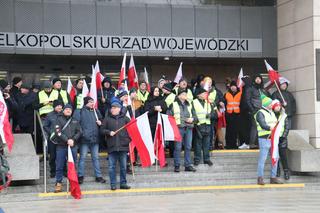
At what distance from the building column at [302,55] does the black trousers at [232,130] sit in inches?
60.6

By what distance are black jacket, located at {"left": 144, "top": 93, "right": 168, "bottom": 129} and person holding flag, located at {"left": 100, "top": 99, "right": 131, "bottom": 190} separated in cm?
150

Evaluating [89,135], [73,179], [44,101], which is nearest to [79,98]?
[44,101]

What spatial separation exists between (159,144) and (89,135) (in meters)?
1.74

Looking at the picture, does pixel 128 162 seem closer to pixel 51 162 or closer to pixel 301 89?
pixel 51 162

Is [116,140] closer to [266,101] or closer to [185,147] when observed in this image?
[185,147]

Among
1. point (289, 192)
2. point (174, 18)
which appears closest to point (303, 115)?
point (289, 192)

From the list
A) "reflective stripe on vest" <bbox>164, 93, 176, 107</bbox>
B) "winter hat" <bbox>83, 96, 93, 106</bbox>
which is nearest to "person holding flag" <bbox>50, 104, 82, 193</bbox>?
"winter hat" <bbox>83, 96, 93, 106</bbox>

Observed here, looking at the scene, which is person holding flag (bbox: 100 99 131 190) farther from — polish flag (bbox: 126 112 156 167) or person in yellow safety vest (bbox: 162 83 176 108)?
person in yellow safety vest (bbox: 162 83 176 108)

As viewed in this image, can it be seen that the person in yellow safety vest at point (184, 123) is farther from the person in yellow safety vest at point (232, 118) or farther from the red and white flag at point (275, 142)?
the person in yellow safety vest at point (232, 118)

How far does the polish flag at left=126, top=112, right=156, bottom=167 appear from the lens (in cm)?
1180

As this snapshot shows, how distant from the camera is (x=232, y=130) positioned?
48.5 feet

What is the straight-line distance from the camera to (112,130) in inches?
453

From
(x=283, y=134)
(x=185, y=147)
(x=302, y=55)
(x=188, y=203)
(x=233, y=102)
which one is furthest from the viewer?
(x=233, y=102)

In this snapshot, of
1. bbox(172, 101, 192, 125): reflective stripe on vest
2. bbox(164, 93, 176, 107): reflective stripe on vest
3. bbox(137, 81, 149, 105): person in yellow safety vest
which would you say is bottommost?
bbox(172, 101, 192, 125): reflective stripe on vest
